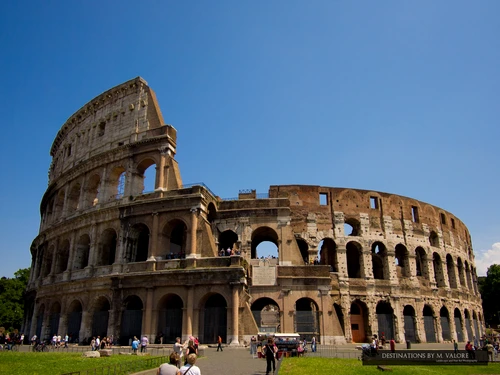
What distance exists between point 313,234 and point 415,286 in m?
9.48

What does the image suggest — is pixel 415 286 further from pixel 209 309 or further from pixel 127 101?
pixel 127 101

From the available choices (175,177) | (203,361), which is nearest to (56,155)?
(175,177)

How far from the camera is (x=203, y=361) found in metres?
16.7

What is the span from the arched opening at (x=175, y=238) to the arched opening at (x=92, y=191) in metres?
7.19

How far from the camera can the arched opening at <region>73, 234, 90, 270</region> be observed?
1212 inches

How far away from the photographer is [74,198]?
35.0 m

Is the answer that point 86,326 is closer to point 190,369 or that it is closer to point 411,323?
point 411,323

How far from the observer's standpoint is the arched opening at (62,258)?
33031 mm

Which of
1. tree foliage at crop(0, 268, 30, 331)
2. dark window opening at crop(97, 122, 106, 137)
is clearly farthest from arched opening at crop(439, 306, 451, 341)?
tree foliage at crop(0, 268, 30, 331)

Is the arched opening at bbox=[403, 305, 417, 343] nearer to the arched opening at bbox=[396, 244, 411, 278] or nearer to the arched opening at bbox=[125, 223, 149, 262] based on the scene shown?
the arched opening at bbox=[396, 244, 411, 278]

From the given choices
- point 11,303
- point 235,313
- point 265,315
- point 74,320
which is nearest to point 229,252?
point 235,313

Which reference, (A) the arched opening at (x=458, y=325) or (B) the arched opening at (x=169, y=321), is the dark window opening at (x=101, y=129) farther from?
(A) the arched opening at (x=458, y=325)

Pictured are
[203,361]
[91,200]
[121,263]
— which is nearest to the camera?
[203,361]

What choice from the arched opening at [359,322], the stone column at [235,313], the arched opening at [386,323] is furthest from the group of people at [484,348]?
the stone column at [235,313]
